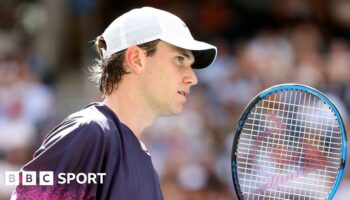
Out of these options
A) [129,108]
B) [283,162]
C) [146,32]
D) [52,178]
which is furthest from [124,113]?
[283,162]

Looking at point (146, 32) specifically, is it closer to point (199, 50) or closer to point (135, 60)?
point (135, 60)

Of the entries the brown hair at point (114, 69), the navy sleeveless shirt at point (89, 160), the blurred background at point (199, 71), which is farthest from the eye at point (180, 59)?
the blurred background at point (199, 71)

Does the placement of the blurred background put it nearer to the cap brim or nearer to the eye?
the cap brim

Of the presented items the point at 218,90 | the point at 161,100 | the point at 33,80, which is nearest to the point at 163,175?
the point at 218,90

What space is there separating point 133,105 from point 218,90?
A: 18.4 feet

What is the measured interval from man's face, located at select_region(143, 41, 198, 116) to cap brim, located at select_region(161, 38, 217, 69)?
6 centimetres

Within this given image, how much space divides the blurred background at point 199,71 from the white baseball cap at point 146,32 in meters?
4.38

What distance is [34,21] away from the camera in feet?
35.5

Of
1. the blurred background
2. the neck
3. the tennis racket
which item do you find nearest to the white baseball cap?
the neck

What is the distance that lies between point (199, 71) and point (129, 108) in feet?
19.2

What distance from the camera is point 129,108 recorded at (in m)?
3.35

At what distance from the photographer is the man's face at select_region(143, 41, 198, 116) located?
3391mm

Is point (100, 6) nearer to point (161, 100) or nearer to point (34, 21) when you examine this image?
point (34, 21)

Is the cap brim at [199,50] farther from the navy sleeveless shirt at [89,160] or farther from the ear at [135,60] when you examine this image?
the navy sleeveless shirt at [89,160]
